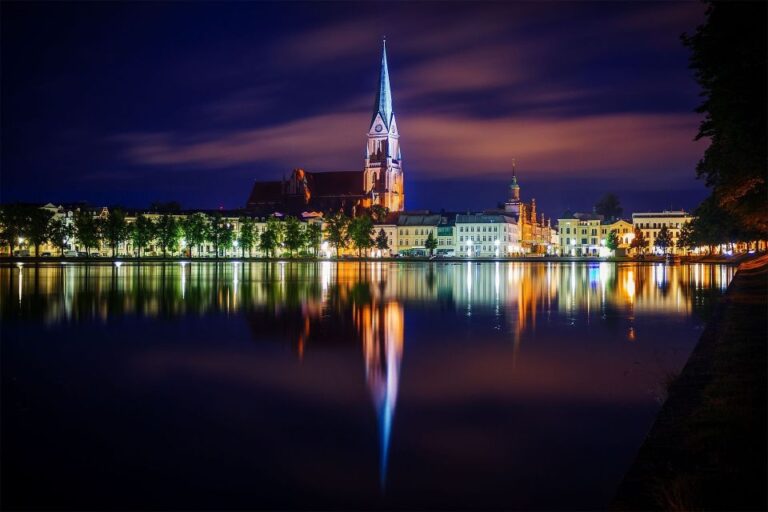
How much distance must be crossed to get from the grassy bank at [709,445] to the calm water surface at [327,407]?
0.94 metres

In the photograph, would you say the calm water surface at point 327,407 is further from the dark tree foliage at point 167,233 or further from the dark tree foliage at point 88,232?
the dark tree foliage at point 167,233

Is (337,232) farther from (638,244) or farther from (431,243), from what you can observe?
(638,244)

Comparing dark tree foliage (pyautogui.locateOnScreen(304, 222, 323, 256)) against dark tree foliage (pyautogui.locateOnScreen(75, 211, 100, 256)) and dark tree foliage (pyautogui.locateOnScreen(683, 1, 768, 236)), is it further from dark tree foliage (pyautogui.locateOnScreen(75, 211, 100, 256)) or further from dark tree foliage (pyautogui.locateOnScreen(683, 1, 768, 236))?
dark tree foliage (pyautogui.locateOnScreen(683, 1, 768, 236))

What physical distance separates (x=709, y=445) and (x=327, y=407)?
26.1 ft

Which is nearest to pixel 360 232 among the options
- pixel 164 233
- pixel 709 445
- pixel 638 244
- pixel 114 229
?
pixel 164 233

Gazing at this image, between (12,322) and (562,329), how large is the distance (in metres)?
21.2

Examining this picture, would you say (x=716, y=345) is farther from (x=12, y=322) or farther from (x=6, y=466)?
(x=12, y=322)

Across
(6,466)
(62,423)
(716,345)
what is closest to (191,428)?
(62,423)

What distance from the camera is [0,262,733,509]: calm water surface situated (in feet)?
38.0

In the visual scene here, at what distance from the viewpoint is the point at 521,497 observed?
11320mm

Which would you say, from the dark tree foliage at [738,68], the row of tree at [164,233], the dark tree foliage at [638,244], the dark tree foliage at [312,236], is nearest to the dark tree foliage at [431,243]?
the row of tree at [164,233]

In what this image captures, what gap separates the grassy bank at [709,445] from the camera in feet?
30.0

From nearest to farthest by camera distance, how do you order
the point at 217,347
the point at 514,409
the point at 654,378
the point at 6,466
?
the point at 6,466 → the point at 514,409 → the point at 654,378 → the point at 217,347

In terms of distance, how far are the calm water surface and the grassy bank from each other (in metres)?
0.94
